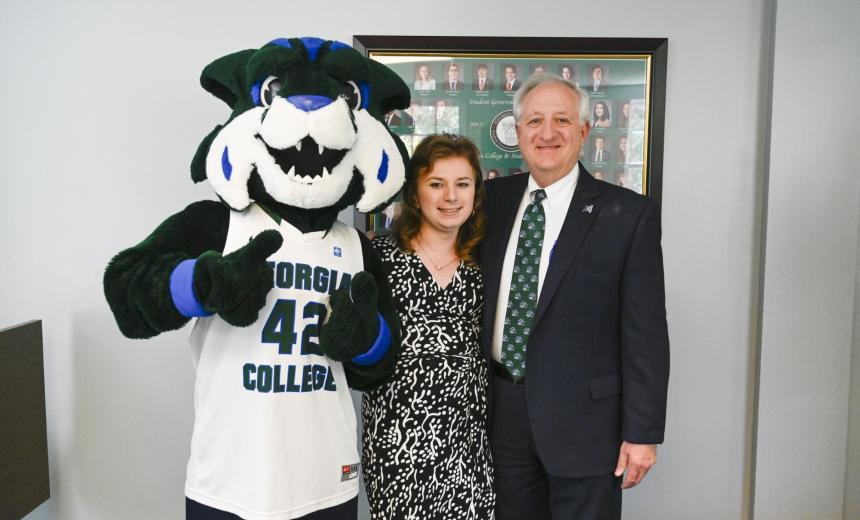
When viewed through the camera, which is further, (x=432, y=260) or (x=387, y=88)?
(x=432, y=260)

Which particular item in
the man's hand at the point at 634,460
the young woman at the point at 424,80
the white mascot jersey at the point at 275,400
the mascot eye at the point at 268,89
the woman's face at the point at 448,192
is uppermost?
the young woman at the point at 424,80

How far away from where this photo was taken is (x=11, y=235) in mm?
2018

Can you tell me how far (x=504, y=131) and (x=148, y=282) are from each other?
1.28 m

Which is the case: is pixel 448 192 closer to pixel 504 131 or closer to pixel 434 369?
pixel 434 369

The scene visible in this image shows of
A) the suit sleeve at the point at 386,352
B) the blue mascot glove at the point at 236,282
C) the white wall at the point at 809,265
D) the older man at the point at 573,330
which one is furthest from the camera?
the white wall at the point at 809,265

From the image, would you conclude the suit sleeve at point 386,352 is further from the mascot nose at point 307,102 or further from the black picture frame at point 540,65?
the black picture frame at point 540,65

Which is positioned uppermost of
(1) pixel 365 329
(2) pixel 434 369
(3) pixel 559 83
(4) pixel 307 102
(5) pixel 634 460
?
(3) pixel 559 83

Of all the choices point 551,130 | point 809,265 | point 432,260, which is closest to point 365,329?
point 432,260

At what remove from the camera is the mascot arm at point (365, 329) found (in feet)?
4.13

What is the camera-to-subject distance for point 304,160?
50.2 inches

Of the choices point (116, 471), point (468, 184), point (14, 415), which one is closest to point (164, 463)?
point (116, 471)

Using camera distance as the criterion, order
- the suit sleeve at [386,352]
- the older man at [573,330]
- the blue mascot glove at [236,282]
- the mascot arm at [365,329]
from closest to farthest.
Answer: the blue mascot glove at [236,282] → the mascot arm at [365,329] → the suit sleeve at [386,352] → the older man at [573,330]

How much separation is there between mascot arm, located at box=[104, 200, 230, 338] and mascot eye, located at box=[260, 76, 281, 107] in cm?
33

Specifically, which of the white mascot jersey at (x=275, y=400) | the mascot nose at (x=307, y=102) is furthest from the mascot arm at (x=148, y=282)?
the mascot nose at (x=307, y=102)
